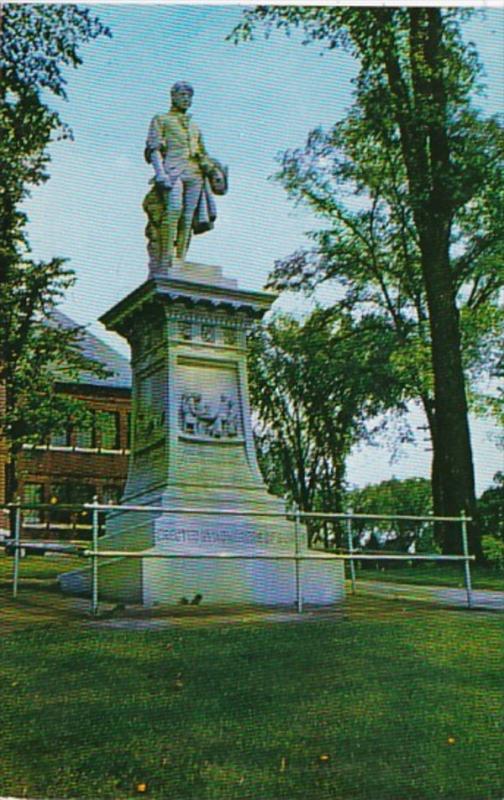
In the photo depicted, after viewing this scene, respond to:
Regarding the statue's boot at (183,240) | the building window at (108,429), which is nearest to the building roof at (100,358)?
the building window at (108,429)

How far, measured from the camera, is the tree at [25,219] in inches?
125

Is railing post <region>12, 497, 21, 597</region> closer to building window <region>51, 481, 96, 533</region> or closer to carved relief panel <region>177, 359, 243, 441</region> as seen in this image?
building window <region>51, 481, 96, 533</region>

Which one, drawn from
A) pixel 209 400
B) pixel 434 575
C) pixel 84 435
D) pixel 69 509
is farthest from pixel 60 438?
pixel 434 575

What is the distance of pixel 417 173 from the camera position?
374cm

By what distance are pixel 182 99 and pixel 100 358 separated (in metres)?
1.07

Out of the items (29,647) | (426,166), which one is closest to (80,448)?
(29,647)

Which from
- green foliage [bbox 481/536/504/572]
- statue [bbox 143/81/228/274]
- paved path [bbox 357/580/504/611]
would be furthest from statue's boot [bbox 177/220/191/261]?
green foliage [bbox 481/536/504/572]

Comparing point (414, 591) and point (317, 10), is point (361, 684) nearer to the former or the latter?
point (414, 591)

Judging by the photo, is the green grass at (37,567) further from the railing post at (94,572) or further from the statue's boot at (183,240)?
the statue's boot at (183,240)

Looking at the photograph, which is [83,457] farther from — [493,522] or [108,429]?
[493,522]

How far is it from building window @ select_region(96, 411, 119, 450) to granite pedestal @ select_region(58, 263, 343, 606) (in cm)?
9

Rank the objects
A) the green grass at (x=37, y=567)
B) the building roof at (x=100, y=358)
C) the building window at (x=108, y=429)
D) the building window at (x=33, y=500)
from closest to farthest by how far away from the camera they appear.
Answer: the green grass at (x=37, y=567)
the building window at (x=33, y=500)
the building roof at (x=100, y=358)
the building window at (x=108, y=429)

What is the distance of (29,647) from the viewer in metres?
2.71

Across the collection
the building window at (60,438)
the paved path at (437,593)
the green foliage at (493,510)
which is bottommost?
the paved path at (437,593)
